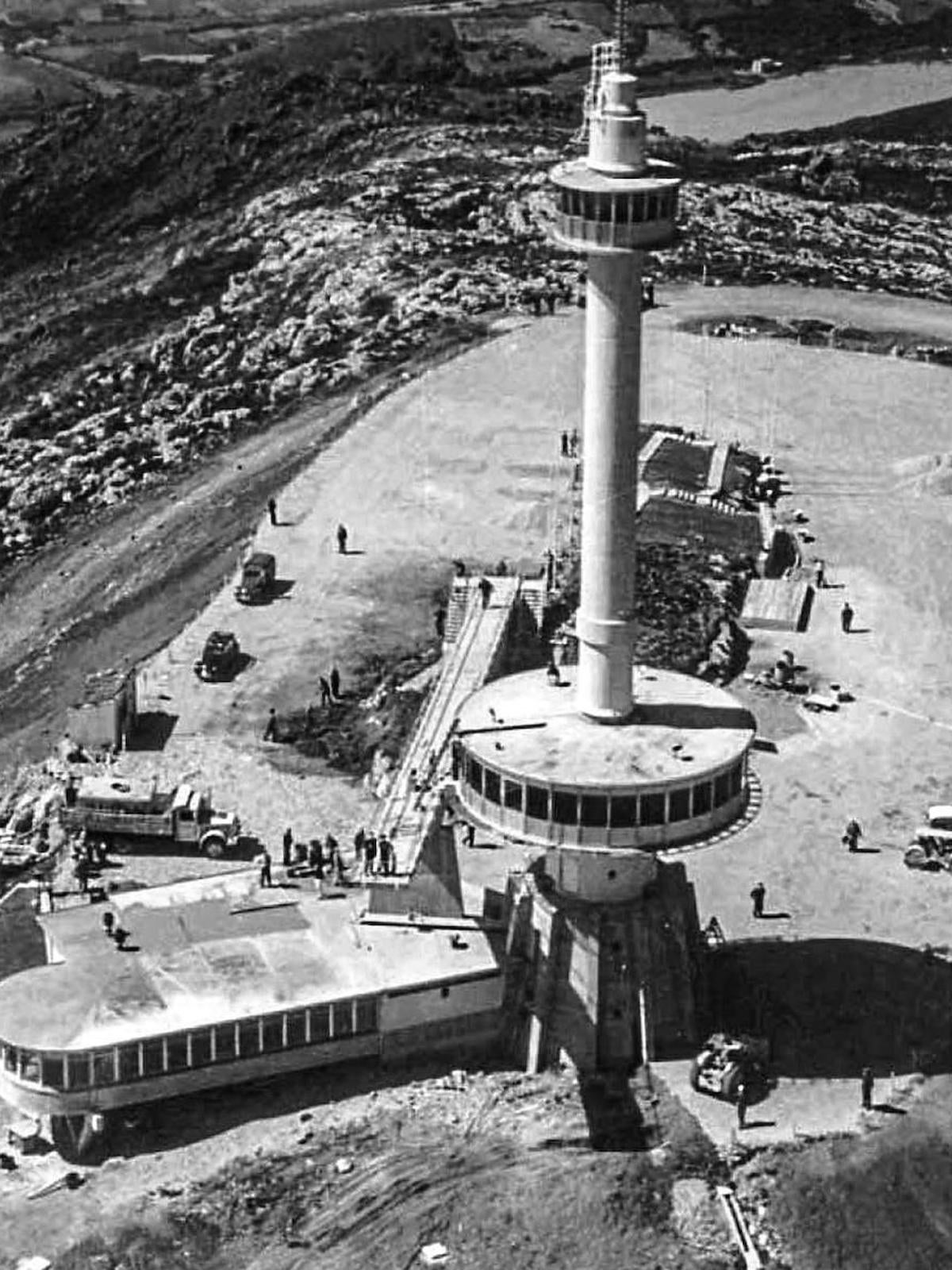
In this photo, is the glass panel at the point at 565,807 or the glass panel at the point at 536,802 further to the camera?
the glass panel at the point at 536,802

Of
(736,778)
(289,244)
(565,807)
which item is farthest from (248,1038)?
(289,244)

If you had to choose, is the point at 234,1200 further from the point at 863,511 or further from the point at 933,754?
the point at 863,511

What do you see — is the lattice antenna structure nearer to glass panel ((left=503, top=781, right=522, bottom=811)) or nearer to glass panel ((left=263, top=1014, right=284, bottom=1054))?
glass panel ((left=503, top=781, right=522, bottom=811))

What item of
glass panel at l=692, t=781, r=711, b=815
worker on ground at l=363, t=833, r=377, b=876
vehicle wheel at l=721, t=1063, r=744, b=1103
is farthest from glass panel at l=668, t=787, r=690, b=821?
worker on ground at l=363, t=833, r=377, b=876

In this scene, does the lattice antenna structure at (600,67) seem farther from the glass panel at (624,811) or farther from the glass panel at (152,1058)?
the glass panel at (152,1058)

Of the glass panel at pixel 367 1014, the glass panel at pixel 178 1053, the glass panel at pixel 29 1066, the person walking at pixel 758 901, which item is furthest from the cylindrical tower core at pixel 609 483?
the glass panel at pixel 29 1066
